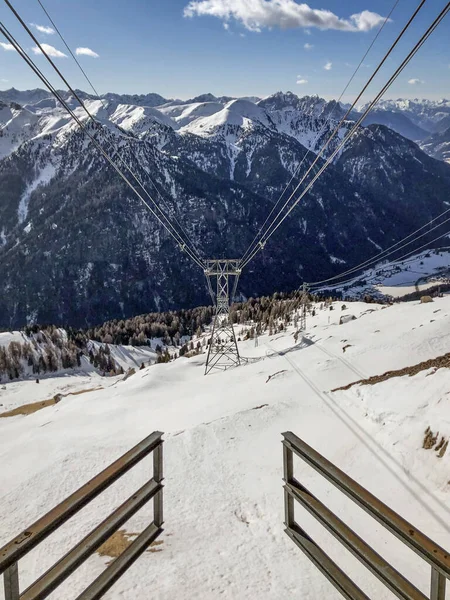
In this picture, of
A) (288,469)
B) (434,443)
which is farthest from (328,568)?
(434,443)

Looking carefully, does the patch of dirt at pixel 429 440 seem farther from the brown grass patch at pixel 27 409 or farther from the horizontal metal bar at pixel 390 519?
the brown grass patch at pixel 27 409

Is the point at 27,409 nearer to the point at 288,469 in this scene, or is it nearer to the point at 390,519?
the point at 288,469

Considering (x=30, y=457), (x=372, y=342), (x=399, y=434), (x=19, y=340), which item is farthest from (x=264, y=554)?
(x=19, y=340)

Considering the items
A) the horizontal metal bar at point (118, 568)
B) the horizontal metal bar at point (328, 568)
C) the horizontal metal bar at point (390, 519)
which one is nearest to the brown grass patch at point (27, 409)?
the horizontal metal bar at point (118, 568)

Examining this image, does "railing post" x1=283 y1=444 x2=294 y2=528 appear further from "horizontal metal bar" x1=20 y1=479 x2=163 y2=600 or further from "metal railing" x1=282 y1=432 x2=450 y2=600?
"horizontal metal bar" x1=20 y1=479 x2=163 y2=600

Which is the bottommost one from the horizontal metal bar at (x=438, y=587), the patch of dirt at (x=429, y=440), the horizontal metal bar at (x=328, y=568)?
the patch of dirt at (x=429, y=440)
